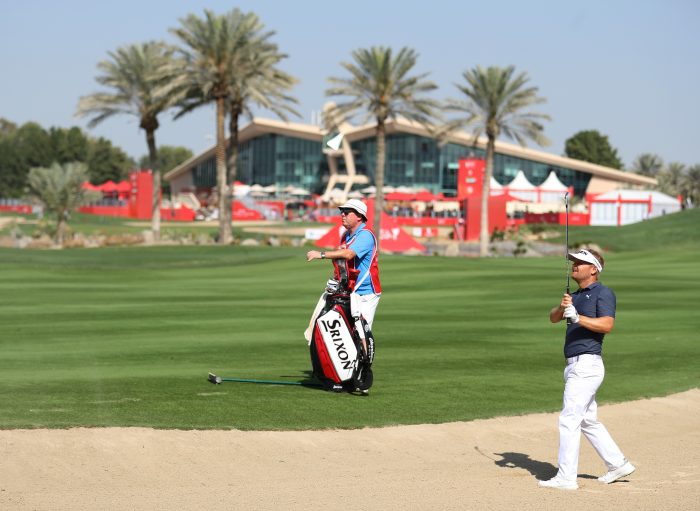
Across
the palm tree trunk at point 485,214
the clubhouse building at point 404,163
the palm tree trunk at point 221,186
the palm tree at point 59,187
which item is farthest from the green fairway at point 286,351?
the clubhouse building at point 404,163

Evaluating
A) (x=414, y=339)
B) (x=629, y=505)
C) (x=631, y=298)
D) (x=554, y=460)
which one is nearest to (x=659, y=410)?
(x=554, y=460)

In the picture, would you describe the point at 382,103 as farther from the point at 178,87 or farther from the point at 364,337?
the point at 364,337

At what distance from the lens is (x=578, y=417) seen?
8.86 metres

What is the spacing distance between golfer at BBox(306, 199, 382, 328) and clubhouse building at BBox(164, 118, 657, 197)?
111 meters

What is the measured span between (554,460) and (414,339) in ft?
27.5

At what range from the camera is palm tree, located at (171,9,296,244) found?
212 ft

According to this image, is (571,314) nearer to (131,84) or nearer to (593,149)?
(131,84)

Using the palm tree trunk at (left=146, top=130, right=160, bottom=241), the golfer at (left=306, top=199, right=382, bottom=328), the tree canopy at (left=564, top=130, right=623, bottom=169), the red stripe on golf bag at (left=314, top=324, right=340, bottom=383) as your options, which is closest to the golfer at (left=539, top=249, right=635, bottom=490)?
Result: the golfer at (left=306, top=199, right=382, bottom=328)

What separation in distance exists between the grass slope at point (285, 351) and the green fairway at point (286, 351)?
33 millimetres

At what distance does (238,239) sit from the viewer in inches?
2635

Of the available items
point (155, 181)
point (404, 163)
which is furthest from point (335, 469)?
point (404, 163)

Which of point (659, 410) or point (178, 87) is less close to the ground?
point (178, 87)

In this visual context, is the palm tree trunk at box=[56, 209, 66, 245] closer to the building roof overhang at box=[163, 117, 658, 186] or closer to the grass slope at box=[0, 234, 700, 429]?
the grass slope at box=[0, 234, 700, 429]

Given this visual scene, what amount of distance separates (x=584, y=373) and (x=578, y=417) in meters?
0.36
